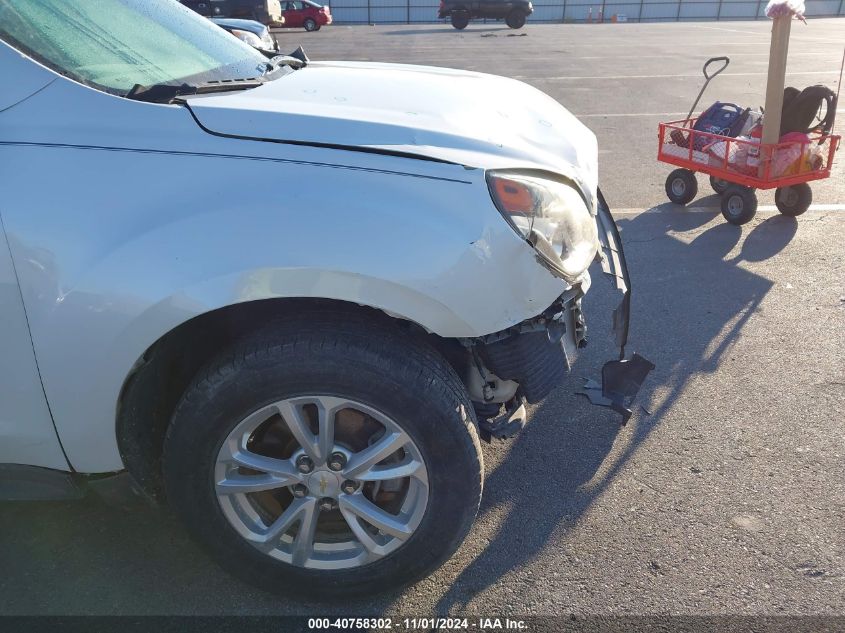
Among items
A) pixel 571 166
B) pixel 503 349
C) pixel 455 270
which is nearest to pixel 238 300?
pixel 455 270

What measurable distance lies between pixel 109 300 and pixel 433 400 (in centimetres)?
93

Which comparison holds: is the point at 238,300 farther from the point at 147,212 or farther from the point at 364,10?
the point at 364,10

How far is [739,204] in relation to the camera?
5648 millimetres

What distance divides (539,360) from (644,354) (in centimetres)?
181

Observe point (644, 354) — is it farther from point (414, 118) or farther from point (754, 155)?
point (754, 155)

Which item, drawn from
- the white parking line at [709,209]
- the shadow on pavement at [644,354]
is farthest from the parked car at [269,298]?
the white parking line at [709,209]

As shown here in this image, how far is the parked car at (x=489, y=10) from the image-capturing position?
32.4 metres

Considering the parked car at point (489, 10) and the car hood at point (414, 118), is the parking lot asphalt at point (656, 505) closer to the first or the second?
the car hood at point (414, 118)

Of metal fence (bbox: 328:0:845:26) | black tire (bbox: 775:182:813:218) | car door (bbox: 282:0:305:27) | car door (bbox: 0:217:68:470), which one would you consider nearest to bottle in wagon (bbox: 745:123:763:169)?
black tire (bbox: 775:182:813:218)

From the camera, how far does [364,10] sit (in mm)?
45562

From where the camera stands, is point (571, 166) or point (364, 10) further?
point (364, 10)

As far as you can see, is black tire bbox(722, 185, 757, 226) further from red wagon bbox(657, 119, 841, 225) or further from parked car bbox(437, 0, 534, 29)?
parked car bbox(437, 0, 534, 29)

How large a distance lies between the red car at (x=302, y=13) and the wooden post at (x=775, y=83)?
31135 millimetres

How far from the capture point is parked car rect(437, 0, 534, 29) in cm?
3244
